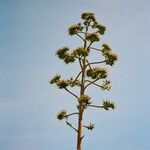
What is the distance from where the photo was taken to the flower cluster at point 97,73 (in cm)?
3566

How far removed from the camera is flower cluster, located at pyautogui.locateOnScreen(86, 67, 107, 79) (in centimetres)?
3566

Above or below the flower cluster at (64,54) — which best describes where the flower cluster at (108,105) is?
below

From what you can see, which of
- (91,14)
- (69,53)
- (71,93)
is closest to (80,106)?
(71,93)

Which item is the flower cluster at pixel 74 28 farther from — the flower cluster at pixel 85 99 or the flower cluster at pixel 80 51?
the flower cluster at pixel 85 99

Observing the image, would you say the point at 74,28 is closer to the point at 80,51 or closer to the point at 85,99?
the point at 80,51

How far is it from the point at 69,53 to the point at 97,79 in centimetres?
316

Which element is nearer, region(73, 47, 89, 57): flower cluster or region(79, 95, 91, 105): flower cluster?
region(79, 95, 91, 105): flower cluster

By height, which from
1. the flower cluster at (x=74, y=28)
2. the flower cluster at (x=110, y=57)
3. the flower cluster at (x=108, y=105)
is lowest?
the flower cluster at (x=108, y=105)

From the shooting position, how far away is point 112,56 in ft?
118

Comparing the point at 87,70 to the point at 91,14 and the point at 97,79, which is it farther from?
the point at 91,14

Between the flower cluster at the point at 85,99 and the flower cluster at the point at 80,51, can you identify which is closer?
the flower cluster at the point at 85,99

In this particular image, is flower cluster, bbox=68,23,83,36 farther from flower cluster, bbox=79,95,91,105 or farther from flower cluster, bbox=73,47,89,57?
flower cluster, bbox=79,95,91,105

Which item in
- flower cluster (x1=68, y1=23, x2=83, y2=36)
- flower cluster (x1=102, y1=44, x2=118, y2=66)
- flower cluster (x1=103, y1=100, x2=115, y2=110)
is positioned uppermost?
flower cluster (x1=68, y1=23, x2=83, y2=36)

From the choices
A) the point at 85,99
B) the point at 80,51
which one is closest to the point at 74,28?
the point at 80,51
